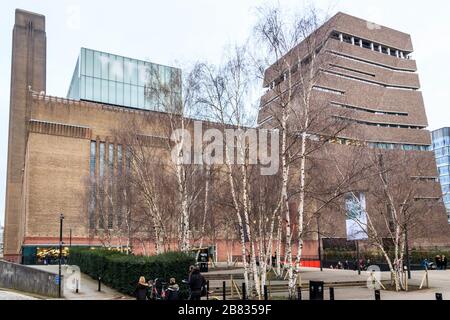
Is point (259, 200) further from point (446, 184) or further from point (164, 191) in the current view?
point (446, 184)

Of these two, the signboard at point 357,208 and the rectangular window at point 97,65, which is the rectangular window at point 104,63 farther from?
the signboard at point 357,208

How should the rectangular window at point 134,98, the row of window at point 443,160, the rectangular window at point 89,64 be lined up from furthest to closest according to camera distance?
the row of window at point 443,160
the rectangular window at point 134,98
the rectangular window at point 89,64

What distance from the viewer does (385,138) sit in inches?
3159

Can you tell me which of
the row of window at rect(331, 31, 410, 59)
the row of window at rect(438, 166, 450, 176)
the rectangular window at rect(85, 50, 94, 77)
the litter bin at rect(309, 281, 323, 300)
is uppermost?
the row of window at rect(331, 31, 410, 59)

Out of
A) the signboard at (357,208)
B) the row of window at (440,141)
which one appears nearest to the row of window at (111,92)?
the signboard at (357,208)

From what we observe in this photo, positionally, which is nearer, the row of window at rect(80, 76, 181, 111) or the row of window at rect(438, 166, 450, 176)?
the row of window at rect(80, 76, 181, 111)

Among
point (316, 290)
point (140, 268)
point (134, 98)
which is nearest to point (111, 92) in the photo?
point (134, 98)

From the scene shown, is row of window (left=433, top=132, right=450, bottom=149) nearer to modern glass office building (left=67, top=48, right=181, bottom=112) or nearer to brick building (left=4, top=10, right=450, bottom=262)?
brick building (left=4, top=10, right=450, bottom=262)

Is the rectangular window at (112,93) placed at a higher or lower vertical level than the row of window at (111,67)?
lower

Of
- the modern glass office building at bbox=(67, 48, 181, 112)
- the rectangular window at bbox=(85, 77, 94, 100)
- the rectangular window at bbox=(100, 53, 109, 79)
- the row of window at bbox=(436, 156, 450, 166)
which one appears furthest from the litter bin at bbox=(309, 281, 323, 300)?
the row of window at bbox=(436, 156, 450, 166)

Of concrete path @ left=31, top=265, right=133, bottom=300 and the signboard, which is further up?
the signboard

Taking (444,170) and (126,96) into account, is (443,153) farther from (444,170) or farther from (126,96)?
(126,96)
